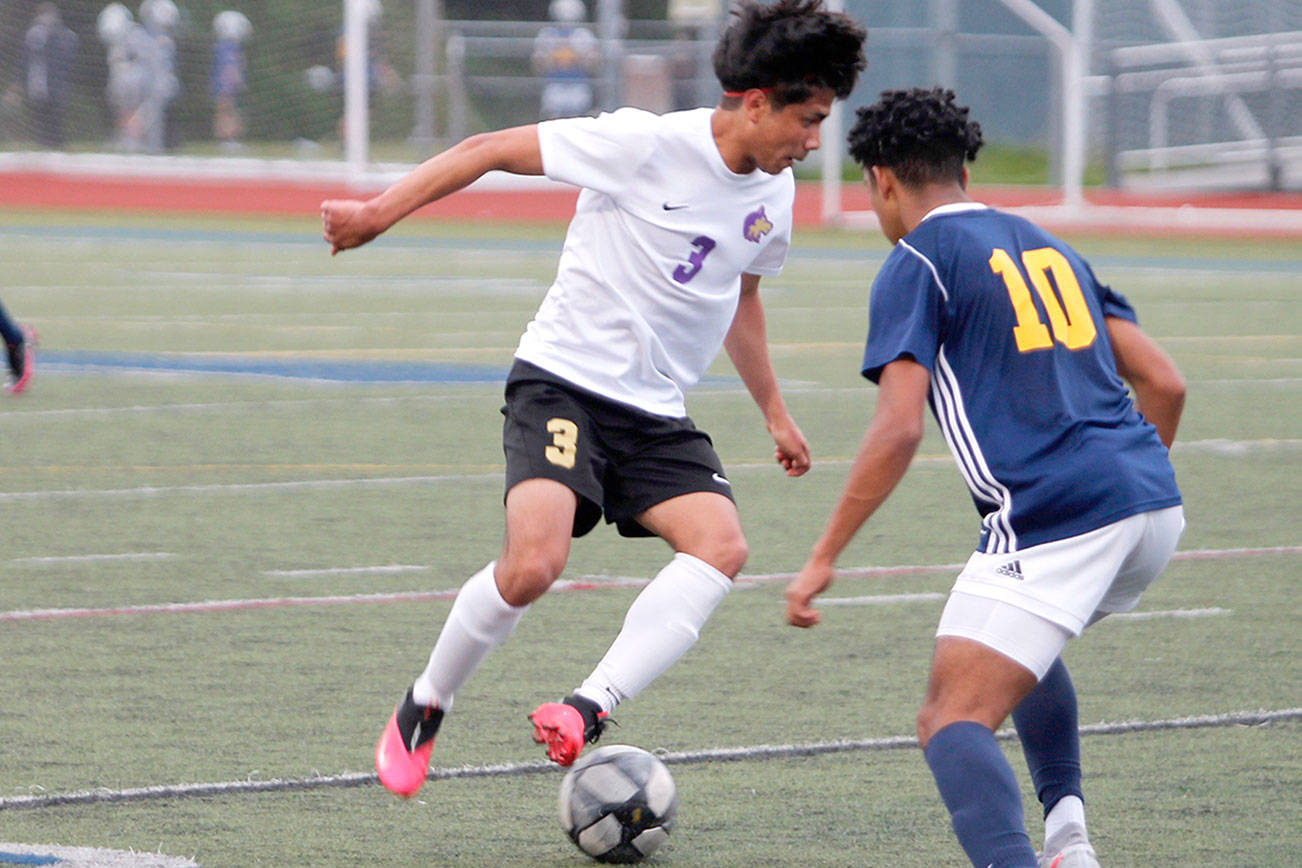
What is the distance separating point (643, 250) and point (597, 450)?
0.48m

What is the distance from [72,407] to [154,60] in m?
22.3

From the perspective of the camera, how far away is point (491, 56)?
32.2 m

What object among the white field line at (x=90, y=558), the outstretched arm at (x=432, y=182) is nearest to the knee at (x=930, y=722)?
the outstretched arm at (x=432, y=182)

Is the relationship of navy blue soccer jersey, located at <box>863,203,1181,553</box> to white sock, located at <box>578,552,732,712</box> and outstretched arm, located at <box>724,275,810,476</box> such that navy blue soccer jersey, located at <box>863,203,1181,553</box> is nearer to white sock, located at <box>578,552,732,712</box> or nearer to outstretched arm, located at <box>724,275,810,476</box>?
white sock, located at <box>578,552,732,712</box>

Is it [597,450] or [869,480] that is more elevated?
[869,480]

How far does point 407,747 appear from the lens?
4.99 m

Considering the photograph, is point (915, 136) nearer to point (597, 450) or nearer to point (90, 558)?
point (597, 450)

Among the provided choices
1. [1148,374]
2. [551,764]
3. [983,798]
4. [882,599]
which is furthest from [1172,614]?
[983,798]

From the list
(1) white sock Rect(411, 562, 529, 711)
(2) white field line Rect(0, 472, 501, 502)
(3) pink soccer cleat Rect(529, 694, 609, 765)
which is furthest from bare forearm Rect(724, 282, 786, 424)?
(2) white field line Rect(0, 472, 501, 502)

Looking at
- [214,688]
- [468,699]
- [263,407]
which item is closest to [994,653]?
[468,699]

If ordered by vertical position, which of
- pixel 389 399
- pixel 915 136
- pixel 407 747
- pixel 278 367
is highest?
→ pixel 915 136

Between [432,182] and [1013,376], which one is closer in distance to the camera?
[1013,376]

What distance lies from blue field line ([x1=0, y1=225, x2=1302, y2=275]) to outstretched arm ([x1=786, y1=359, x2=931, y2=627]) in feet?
59.1

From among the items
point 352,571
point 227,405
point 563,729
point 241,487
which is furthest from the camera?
point 227,405
